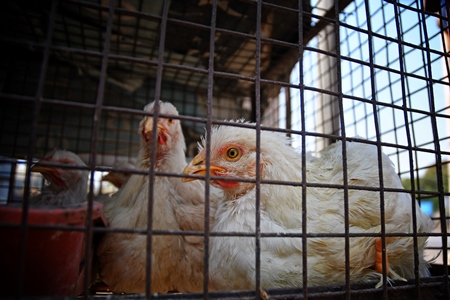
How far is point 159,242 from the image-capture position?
208 centimetres

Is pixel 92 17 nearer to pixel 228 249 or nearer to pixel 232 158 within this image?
pixel 232 158

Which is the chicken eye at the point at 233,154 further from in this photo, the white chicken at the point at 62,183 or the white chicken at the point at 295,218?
the white chicken at the point at 62,183

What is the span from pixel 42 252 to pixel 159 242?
42.0 inches

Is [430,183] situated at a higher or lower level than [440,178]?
higher

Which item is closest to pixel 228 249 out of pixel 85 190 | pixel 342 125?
pixel 342 125

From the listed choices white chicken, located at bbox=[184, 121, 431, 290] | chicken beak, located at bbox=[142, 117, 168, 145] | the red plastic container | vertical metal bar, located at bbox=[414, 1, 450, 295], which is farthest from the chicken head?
vertical metal bar, located at bbox=[414, 1, 450, 295]

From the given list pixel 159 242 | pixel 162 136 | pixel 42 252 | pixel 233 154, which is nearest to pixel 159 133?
pixel 162 136

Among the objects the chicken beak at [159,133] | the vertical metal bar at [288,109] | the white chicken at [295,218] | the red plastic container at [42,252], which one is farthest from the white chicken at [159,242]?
the vertical metal bar at [288,109]

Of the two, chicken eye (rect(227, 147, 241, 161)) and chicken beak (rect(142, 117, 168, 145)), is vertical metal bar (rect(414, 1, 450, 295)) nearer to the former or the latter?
chicken eye (rect(227, 147, 241, 161))

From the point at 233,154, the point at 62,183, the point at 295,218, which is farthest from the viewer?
the point at 62,183

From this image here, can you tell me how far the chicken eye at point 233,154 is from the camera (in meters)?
2.05

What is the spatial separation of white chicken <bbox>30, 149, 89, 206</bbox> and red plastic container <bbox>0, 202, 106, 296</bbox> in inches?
85.2

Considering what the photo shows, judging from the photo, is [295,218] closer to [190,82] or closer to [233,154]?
[233,154]

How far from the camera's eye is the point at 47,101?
3.38ft
